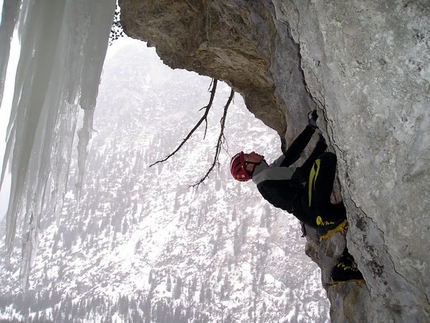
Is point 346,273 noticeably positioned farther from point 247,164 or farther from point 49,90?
point 49,90

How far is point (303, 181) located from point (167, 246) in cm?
11880

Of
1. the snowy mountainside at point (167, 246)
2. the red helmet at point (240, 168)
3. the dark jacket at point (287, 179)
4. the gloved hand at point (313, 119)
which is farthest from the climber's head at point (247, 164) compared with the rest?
the snowy mountainside at point (167, 246)

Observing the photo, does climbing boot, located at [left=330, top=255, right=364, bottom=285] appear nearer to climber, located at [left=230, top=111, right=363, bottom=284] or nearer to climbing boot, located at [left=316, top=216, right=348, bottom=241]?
climber, located at [left=230, top=111, right=363, bottom=284]

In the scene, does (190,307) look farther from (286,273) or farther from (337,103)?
(337,103)

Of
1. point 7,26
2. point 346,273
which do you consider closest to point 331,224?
point 346,273

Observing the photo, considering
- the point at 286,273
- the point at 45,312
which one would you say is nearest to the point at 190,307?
the point at 286,273

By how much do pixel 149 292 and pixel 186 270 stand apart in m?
13.0

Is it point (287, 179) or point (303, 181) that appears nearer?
point (303, 181)

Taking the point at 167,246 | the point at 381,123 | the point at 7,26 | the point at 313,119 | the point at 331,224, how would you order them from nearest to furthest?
the point at 381,123
the point at 331,224
the point at 313,119
the point at 7,26
the point at 167,246

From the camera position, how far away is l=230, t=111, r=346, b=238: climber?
10.4 ft

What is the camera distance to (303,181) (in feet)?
12.8

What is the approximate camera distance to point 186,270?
10556 centimetres

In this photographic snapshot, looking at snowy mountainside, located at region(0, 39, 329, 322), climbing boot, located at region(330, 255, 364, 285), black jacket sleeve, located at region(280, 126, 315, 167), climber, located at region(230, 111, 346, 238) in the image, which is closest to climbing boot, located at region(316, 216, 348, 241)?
climber, located at region(230, 111, 346, 238)

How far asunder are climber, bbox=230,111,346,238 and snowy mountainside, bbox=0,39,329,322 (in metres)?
70.2
